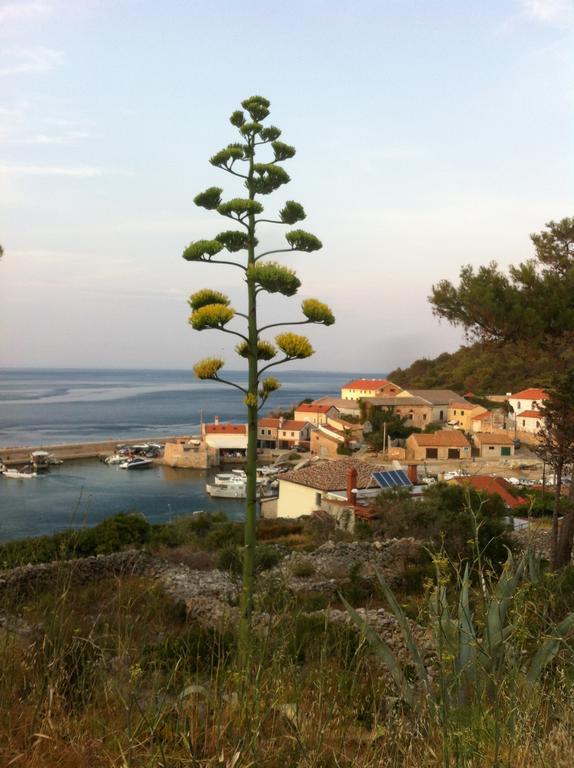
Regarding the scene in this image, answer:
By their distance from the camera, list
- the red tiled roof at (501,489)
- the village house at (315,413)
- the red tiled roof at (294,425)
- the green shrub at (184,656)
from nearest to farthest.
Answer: the green shrub at (184,656), the red tiled roof at (501,489), the red tiled roof at (294,425), the village house at (315,413)

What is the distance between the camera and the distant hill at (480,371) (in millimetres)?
10820

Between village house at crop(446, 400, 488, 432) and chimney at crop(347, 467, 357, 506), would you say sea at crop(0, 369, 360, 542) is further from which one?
village house at crop(446, 400, 488, 432)

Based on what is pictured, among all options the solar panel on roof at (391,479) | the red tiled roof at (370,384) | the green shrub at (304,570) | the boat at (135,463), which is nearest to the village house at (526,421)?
the red tiled roof at (370,384)

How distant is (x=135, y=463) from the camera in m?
43.3

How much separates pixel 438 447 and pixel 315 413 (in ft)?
49.7

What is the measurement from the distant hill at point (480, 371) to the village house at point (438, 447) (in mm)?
4442

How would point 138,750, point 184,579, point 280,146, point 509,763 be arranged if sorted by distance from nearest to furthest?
1. point 509,763
2. point 138,750
3. point 280,146
4. point 184,579

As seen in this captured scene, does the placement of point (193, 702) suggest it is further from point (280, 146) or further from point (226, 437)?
point (226, 437)

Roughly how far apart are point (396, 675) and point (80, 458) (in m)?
47.9

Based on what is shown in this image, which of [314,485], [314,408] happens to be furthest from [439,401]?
[314,485]

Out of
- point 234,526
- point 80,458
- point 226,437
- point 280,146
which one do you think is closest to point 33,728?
point 280,146

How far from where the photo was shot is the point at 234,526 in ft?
53.5

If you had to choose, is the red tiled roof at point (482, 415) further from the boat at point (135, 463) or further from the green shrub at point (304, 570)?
the green shrub at point (304, 570)

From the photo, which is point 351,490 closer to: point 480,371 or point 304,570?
point 304,570
